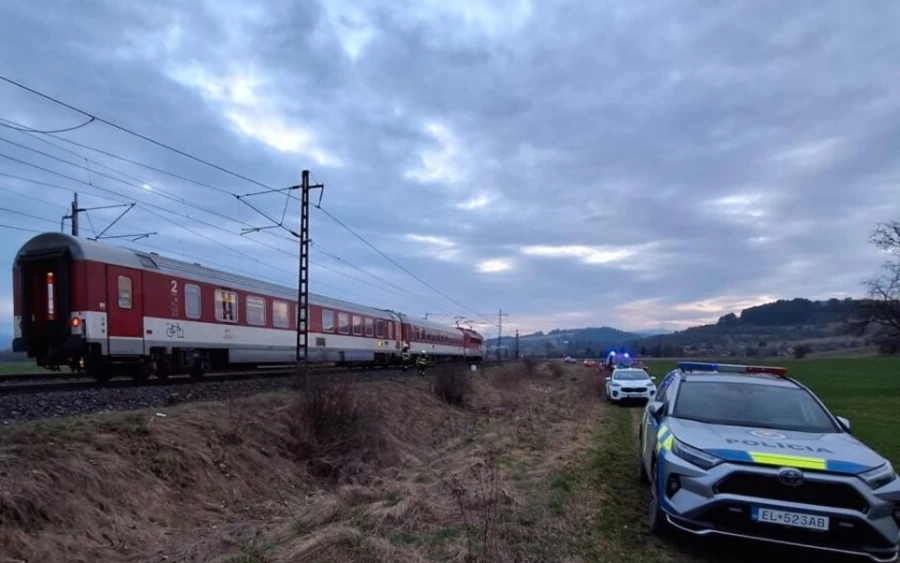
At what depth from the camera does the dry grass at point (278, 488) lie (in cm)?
551

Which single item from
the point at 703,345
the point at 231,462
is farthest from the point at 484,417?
the point at 703,345

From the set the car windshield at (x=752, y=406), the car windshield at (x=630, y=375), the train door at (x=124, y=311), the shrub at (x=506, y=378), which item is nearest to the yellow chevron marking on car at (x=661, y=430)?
the car windshield at (x=752, y=406)

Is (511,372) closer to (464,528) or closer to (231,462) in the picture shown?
(231,462)

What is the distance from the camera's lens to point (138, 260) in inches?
583

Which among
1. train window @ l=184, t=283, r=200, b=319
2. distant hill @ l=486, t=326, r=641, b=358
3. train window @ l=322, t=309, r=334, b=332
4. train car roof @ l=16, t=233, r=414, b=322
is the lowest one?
distant hill @ l=486, t=326, r=641, b=358

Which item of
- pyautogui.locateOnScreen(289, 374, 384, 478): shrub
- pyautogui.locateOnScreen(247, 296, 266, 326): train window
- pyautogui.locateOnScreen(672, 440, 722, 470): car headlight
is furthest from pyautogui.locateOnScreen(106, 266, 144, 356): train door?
pyautogui.locateOnScreen(672, 440, 722, 470): car headlight

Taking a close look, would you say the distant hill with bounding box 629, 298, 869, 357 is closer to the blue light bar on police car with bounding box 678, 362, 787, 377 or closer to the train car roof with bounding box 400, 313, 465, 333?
the train car roof with bounding box 400, 313, 465, 333

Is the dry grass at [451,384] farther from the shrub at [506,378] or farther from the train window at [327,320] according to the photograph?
the shrub at [506,378]

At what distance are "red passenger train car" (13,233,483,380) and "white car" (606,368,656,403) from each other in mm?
11215

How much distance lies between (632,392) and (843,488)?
58.5 ft

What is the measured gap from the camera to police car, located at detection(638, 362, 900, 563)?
4746mm

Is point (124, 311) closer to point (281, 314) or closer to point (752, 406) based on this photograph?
point (281, 314)

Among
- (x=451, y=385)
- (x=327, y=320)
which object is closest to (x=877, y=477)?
(x=451, y=385)

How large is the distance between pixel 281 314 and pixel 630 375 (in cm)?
1321
